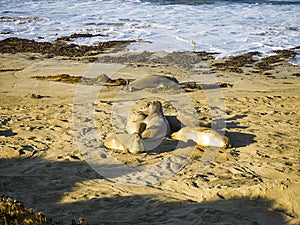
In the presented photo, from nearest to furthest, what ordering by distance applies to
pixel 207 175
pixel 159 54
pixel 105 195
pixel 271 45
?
pixel 105 195 → pixel 207 175 → pixel 159 54 → pixel 271 45

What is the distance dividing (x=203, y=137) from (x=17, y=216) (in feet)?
10.7

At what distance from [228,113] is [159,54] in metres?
5.94

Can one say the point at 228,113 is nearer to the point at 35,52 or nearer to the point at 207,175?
the point at 207,175

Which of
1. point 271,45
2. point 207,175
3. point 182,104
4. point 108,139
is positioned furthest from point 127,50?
point 207,175

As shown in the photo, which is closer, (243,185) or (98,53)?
(243,185)

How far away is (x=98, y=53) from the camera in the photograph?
45.1 ft

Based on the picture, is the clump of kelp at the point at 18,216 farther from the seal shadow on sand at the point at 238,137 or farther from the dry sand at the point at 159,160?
the seal shadow on sand at the point at 238,137

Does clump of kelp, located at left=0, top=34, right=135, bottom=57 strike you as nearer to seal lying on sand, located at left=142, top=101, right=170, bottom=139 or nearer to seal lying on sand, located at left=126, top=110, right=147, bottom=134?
seal lying on sand, located at left=126, top=110, right=147, bottom=134

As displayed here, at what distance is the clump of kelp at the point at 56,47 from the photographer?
45.5 feet

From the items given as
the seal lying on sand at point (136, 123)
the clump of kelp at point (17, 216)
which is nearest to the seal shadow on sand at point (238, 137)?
the seal lying on sand at point (136, 123)

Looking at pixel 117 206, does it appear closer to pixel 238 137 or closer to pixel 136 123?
pixel 136 123

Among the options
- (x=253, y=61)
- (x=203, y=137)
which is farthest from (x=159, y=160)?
(x=253, y=61)

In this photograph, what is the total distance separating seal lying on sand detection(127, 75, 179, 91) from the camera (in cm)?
970

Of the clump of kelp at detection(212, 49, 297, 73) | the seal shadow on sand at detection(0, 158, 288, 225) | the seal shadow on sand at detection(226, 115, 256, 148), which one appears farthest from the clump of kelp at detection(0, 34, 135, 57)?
the seal shadow on sand at detection(0, 158, 288, 225)
